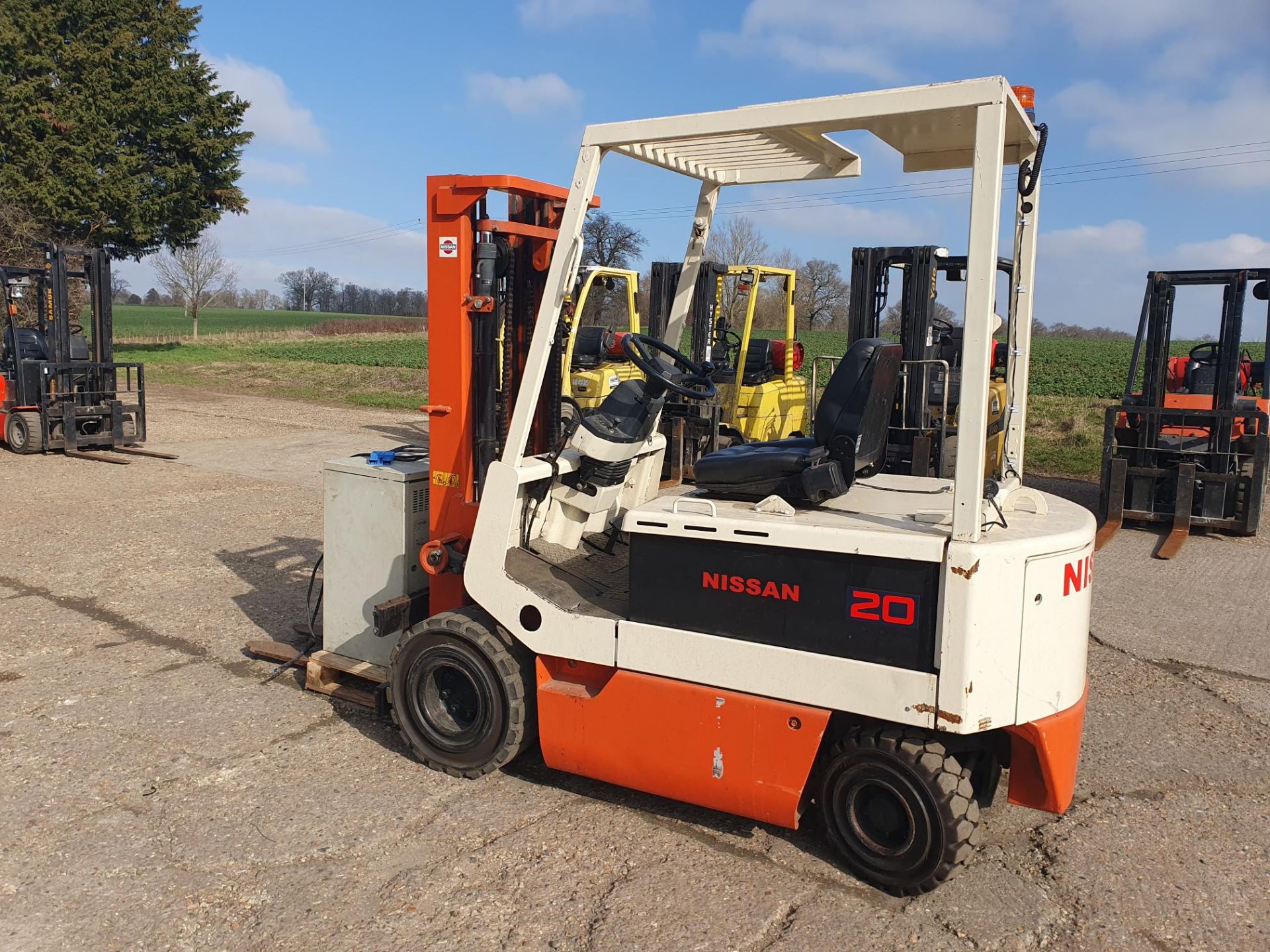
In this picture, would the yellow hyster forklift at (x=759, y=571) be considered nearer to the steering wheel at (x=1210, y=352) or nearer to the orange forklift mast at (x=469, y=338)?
the orange forklift mast at (x=469, y=338)

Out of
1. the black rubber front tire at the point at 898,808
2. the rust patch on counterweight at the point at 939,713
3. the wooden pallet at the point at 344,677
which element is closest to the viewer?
the rust patch on counterweight at the point at 939,713

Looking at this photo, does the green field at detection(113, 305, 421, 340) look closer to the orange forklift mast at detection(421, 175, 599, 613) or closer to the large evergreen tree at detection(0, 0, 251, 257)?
the large evergreen tree at detection(0, 0, 251, 257)

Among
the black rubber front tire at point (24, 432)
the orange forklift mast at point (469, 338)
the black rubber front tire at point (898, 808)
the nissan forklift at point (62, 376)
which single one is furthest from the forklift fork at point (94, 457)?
the black rubber front tire at point (898, 808)

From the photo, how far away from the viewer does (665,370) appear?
167 inches

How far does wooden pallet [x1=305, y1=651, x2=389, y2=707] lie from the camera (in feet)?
16.3

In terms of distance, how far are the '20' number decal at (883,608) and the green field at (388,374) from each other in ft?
38.2

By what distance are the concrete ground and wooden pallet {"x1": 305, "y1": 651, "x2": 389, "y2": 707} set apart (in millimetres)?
92

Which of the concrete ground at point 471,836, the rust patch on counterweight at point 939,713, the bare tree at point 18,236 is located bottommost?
the concrete ground at point 471,836

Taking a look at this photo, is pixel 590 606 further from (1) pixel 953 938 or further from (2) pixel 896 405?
(2) pixel 896 405

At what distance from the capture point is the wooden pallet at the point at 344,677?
4.97 metres

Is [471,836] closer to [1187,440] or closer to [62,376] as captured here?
[1187,440]

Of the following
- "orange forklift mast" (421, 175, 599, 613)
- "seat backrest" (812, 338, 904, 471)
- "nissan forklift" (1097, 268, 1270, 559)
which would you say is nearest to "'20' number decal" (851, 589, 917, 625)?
"seat backrest" (812, 338, 904, 471)

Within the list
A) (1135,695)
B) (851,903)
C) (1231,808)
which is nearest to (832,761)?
(851,903)

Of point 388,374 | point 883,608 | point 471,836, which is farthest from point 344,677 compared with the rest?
point 388,374
